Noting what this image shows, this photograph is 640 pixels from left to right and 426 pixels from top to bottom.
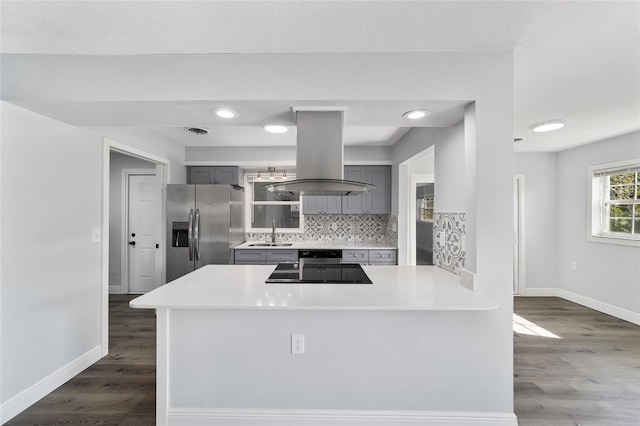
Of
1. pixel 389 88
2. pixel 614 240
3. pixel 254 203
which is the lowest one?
pixel 614 240

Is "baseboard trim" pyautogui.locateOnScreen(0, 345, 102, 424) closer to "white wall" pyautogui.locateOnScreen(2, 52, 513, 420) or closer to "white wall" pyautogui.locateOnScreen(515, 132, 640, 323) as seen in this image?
"white wall" pyautogui.locateOnScreen(2, 52, 513, 420)

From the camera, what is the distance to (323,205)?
15.1ft

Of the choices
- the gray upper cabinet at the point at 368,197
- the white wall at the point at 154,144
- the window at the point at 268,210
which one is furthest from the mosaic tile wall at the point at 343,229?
the white wall at the point at 154,144

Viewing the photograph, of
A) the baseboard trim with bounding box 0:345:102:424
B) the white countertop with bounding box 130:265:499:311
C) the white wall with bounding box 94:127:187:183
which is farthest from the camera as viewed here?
the white wall with bounding box 94:127:187:183

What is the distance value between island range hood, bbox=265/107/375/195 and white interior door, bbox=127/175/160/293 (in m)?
3.45

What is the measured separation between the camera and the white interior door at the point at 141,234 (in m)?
4.70

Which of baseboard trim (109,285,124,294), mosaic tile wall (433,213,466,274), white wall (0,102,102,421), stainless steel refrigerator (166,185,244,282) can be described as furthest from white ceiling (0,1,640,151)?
baseboard trim (109,285,124,294)

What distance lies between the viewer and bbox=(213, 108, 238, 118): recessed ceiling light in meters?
2.03

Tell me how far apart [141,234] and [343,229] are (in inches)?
126

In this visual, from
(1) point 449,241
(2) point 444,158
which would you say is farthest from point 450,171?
(1) point 449,241

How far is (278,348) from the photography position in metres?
1.84

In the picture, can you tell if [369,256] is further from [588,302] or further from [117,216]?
[117,216]

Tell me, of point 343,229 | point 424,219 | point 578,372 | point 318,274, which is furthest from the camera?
point 343,229

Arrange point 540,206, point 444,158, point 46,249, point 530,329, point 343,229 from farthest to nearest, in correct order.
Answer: point 343,229 < point 540,206 < point 530,329 < point 444,158 < point 46,249
